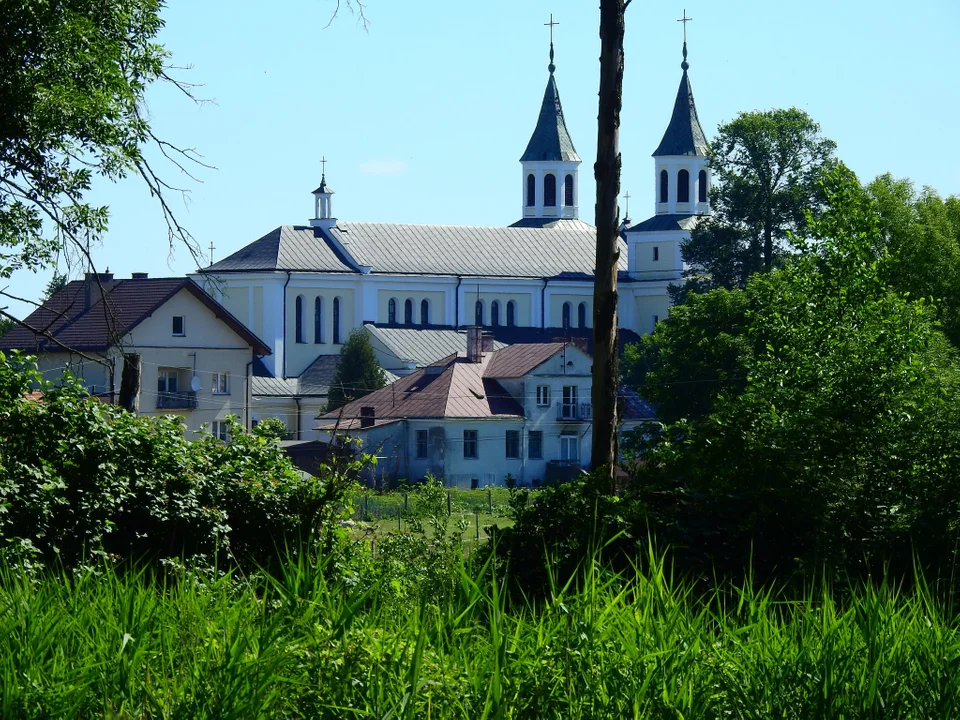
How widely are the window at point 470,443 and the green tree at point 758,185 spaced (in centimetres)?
1185

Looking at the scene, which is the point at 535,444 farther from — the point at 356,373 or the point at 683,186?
the point at 683,186

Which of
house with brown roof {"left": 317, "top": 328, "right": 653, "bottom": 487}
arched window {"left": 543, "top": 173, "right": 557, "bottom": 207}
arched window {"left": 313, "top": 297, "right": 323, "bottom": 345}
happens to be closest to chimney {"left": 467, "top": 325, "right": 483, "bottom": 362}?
house with brown roof {"left": 317, "top": 328, "right": 653, "bottom": 487}

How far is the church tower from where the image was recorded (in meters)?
105

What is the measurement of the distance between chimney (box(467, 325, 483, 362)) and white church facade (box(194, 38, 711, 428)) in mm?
14075

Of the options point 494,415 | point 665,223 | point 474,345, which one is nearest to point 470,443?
point 494,415

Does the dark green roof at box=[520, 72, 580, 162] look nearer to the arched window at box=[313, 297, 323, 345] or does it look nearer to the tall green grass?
the arched window at box=[313, 297, 323, 345]

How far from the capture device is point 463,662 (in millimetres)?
5789

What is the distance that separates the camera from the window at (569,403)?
67188 millimetres

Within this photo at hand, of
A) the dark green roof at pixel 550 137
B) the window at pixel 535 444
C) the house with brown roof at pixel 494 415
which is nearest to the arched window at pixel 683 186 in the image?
the dark green roof at pixel 550 137

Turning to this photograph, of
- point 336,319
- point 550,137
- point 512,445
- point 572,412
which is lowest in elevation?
point 512,445

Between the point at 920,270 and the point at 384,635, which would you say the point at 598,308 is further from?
the point at 920,270

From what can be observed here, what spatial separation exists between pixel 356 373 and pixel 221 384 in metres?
19.1

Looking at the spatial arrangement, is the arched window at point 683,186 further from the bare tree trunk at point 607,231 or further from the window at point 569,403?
the bare tree trunk at point 607,231

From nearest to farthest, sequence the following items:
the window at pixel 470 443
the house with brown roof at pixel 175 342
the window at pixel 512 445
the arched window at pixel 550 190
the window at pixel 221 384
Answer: the house with brown roof at pixel 175 342 → the window at pixel 221 384 → the window at pixel 470 443 → the window at pixel 512 445 → the arched window at pixel 550 190
